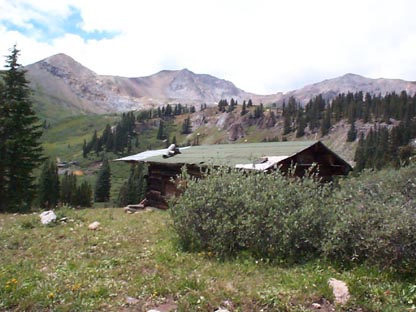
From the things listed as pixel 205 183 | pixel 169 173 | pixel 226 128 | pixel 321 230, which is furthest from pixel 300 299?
pixel 226 128

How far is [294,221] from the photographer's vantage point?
833cm

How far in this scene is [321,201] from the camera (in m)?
8.89

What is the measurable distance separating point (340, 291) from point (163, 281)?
11.1ft

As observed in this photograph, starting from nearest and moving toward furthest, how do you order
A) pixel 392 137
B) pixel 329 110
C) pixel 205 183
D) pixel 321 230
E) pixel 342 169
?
pixel 321 230 < pixel 205 183 < pixel 342 169 < pixel 392 137 < pixel 329 110

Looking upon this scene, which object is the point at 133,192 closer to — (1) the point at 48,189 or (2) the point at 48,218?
(1) the point at 48,189

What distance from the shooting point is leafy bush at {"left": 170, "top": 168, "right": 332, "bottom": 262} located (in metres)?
8.34

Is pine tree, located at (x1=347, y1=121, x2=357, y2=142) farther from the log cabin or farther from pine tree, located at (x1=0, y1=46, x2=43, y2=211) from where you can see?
pine tree, located at (x1=0, y1=46, x2=43, y2=211)

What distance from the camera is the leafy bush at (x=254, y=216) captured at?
834 cm

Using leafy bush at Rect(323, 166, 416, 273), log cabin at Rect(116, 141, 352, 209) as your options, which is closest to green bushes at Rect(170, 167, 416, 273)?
leafy bush at Rect(323, 166, 416, 273)

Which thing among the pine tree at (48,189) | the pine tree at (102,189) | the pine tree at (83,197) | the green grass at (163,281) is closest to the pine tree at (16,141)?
the green grass at (163,281)

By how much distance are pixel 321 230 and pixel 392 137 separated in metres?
96.6

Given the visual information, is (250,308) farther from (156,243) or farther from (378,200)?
(156,243)

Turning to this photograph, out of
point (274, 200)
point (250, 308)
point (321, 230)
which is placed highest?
point (274, 200)

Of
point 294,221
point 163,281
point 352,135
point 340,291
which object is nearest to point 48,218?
point 163,281
